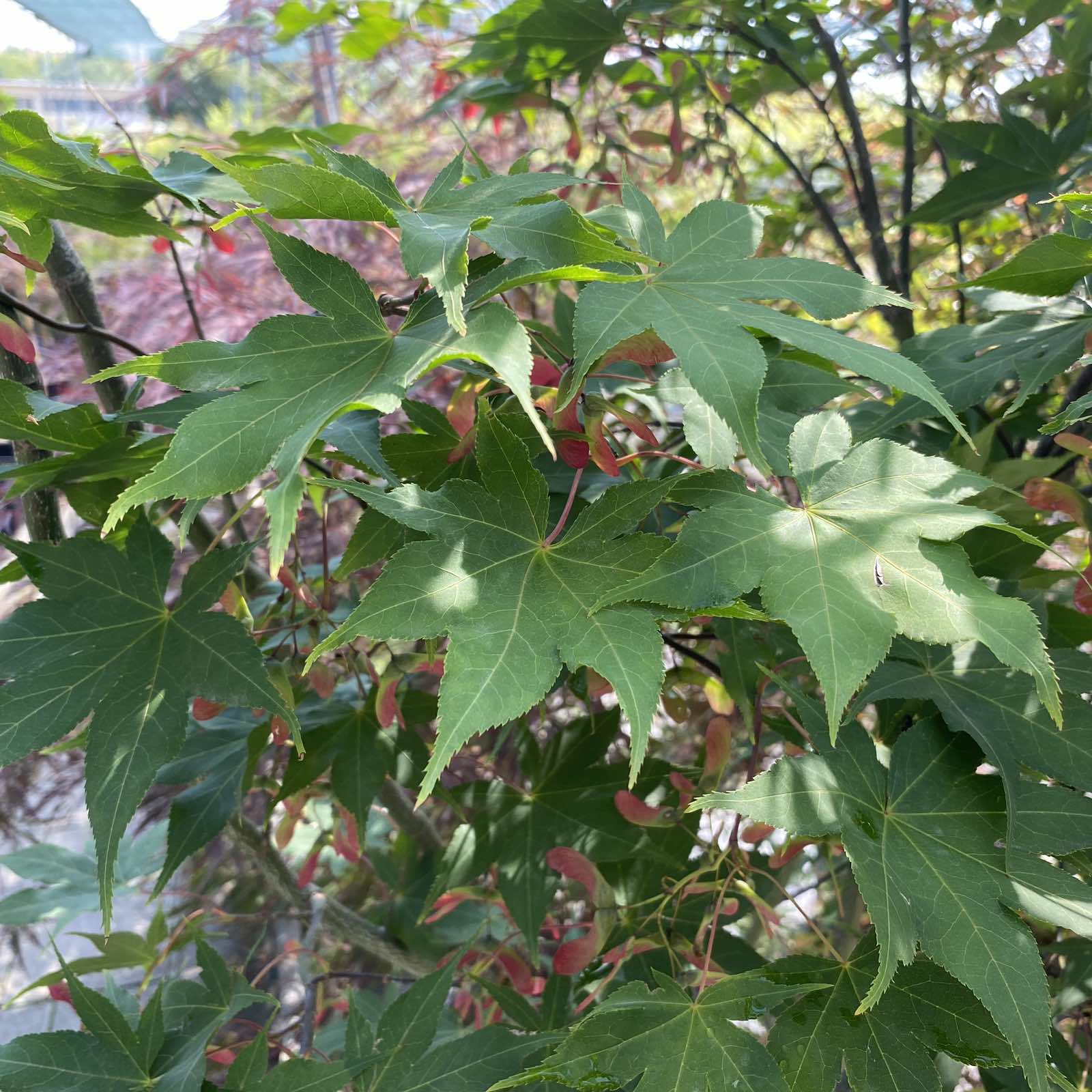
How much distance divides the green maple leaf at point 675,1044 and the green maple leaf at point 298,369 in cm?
34

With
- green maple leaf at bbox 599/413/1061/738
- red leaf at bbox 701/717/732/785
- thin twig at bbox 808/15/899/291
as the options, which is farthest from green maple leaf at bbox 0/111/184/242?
thin twig at bbox 808/15/899/291

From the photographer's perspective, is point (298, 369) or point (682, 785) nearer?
point (298, 369)

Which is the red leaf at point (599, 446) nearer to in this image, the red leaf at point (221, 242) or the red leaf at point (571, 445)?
the red leaf at point (571, 445)

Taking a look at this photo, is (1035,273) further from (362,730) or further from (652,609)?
(362,730)

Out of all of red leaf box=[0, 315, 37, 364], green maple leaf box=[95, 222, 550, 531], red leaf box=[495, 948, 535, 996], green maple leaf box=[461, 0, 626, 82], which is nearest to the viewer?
green maple leaf box=[95, 222, 550, 531]

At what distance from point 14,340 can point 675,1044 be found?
0.67m

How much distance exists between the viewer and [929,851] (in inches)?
19.7

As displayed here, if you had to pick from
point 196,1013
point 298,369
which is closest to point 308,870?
point 196,1013

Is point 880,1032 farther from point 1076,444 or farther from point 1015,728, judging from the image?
point 1076,444

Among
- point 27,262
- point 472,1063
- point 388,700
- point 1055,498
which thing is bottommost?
point 472,1063

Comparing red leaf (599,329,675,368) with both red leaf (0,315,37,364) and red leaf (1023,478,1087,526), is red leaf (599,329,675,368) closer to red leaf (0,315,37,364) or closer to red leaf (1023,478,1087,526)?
red leaf (1023,478,1087,526)

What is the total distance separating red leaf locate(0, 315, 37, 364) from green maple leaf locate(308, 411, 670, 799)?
1.29 feet

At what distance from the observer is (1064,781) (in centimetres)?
51

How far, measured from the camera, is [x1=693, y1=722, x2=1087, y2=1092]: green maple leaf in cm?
45
